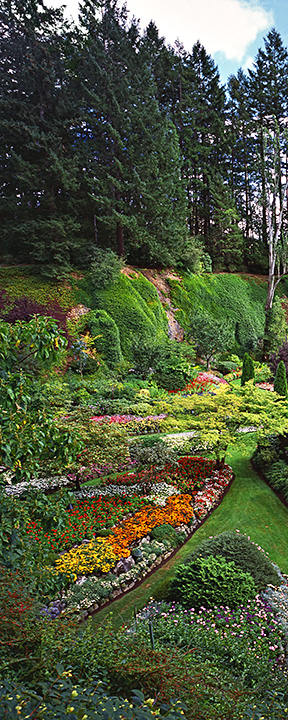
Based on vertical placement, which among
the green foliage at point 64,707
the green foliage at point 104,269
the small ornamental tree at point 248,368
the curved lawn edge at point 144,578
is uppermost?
the green foliage at point 104,269

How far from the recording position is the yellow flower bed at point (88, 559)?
5.65 meters

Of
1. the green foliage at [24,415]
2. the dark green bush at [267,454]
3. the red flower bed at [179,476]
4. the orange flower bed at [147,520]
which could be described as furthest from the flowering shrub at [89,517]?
the green foliage at [24,415]

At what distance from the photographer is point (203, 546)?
5.58m

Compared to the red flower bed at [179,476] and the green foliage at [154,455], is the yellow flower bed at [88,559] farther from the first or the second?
the green foliage at [154,455]

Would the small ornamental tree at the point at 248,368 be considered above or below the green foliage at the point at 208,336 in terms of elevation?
below

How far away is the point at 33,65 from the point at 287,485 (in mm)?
23348

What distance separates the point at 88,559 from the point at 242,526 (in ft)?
10.0

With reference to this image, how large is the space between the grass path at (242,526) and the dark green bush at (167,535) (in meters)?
0.17

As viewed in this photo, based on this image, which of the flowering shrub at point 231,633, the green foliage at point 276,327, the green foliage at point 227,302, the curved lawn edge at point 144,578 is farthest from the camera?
the green foliage at point 227,302

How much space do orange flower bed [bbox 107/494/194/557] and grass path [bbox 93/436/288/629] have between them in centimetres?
48

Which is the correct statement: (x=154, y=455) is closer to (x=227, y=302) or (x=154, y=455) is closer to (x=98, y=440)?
(x=98, y=440)

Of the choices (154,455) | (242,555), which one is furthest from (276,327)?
(242,555)

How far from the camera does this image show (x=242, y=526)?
6.98 meters

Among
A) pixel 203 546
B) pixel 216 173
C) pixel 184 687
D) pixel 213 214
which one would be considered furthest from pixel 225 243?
pixel 184 687
